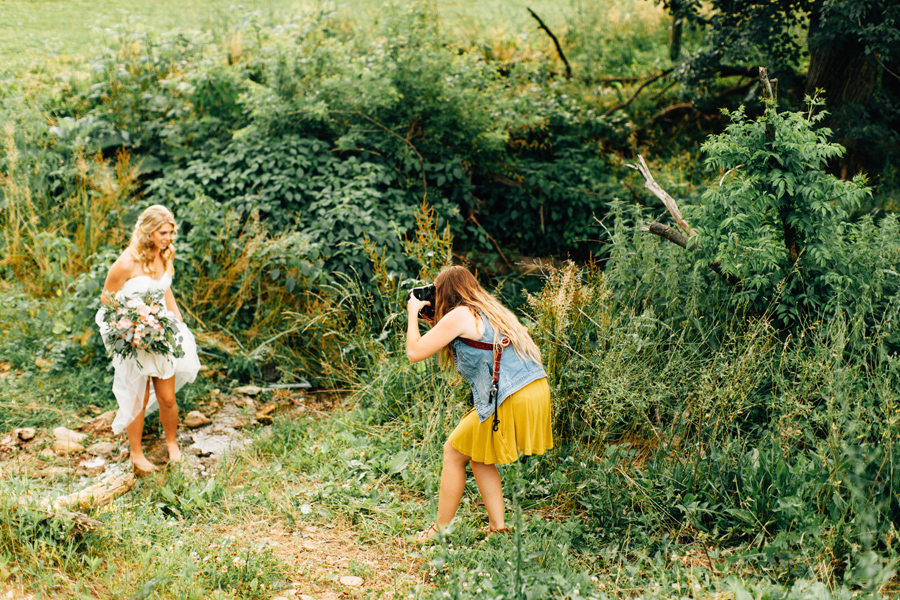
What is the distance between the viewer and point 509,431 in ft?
10.8

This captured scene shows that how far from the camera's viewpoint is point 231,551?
10.7 feet

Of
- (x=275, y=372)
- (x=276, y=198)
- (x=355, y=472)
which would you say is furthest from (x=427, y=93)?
(x=355, y=472)

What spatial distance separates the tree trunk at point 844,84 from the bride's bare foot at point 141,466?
23.9 ft

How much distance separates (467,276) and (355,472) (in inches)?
66.0

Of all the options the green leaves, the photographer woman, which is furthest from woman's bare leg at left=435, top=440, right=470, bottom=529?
the green leaves

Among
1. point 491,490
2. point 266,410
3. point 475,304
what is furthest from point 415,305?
point 266,410

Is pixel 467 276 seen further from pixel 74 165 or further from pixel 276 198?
pixel 74 165

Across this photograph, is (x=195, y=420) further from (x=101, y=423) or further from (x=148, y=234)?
(x=148, y=234)

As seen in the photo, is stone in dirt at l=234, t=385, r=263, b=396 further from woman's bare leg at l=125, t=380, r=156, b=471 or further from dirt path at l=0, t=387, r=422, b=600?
woman's bare leg at l=125, t=380, r=156, b=471

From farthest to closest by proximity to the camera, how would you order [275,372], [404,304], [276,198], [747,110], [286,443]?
[747,110], [276,198], [275,372], [404,304], [286,443]

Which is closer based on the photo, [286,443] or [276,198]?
[286,443]

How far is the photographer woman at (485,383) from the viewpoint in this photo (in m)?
3.24

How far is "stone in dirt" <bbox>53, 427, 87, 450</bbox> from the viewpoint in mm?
4621

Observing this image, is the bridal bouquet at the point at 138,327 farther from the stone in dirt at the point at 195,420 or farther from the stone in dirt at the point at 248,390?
the stone in dirt at the point at 248,390
